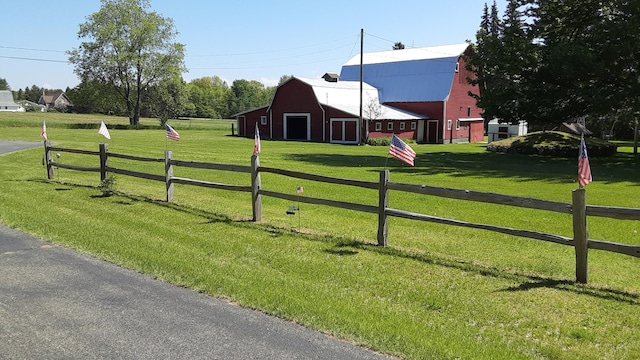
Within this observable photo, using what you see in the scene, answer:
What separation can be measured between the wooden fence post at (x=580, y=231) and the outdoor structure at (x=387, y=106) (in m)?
40.5

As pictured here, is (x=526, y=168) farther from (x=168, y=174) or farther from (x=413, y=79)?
(x=413, y=79)

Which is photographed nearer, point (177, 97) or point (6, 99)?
point (177, 97)

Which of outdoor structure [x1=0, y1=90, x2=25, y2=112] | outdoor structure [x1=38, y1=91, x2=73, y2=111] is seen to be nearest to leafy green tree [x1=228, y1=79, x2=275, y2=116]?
outdoor structure [x1=38, y1=91, x2=73, y2=111]

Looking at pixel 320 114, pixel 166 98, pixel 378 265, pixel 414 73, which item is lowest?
pixel 378 265

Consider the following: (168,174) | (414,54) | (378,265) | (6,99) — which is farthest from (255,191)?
(6,99)

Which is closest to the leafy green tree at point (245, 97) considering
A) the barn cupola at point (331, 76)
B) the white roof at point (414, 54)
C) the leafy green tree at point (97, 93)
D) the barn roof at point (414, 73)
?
the leafy green tree at point (97, 93)

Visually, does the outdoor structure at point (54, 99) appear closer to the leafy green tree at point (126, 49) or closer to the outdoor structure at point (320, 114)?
the leafy green tree at point (126, 49)

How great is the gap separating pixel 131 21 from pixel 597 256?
76.0 meters

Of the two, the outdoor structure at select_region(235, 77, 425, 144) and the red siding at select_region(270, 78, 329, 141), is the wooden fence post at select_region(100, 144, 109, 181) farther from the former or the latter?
the red siding at select_region(270, 78, 329, 141)

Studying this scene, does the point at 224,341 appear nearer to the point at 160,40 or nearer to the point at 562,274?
the point at 562,274

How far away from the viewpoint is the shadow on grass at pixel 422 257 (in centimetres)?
640

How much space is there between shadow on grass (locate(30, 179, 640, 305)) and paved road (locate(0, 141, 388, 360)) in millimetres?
2924

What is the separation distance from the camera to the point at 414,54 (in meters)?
58.6

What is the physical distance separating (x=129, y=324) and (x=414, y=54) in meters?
57.1
